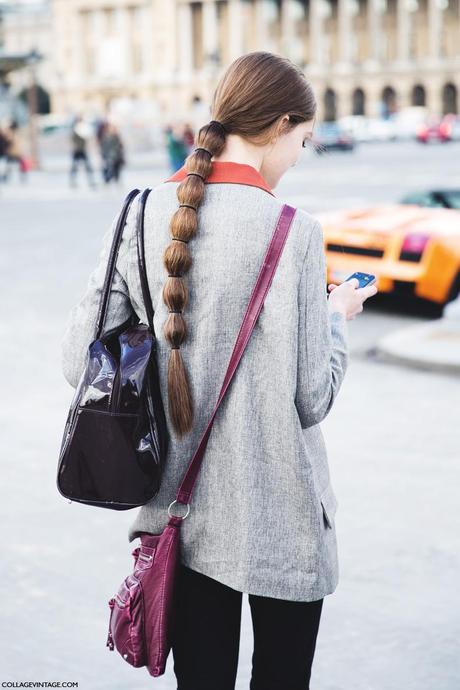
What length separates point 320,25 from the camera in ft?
340

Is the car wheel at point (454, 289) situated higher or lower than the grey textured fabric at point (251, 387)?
lower

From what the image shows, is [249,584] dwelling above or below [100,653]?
above

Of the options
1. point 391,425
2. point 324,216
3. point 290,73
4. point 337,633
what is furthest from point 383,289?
point 290,73

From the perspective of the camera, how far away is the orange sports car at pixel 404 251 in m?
9.37

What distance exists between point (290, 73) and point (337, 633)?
6.95ft

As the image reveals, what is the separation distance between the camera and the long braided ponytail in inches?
79.6

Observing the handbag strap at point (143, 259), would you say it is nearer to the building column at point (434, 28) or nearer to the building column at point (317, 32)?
the building column at point (434, 28)

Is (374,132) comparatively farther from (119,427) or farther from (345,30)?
(119,427)

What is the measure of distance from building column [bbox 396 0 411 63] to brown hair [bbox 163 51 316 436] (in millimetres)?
103800

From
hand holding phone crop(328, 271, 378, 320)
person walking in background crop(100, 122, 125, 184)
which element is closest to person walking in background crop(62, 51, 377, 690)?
hand holding phone crop(328, 271, 378, 320)

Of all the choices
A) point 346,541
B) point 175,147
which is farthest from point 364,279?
point 175,147

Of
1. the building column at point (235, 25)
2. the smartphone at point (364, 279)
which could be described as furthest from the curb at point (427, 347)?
the building column at point (235, 25)

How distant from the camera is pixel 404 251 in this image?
31.3 ft

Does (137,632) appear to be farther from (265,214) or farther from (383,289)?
(383,289)
